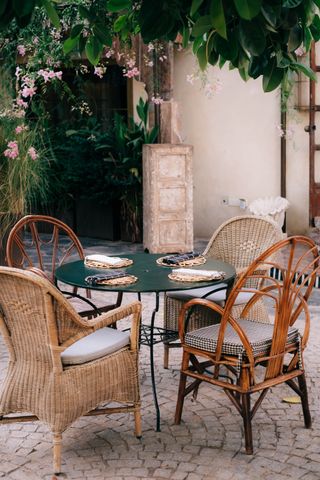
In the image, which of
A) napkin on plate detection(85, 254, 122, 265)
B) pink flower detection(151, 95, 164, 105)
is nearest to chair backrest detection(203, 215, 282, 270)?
napkin on plate detection(85, 254, 122, 265)

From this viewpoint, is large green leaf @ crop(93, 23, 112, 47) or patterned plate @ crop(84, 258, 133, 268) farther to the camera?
patterned plate @ crop(84, 258, 133, 268)

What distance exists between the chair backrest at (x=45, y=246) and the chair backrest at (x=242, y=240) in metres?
→ 0.88

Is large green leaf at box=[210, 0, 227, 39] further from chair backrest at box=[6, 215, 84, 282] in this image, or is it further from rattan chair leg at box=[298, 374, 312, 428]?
chair backrest at box=[6, 215, 84, 282]

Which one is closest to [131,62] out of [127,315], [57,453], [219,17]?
[127,315]

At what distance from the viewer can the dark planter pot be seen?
33.1 feet

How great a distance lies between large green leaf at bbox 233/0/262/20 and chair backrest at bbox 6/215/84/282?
336 cm

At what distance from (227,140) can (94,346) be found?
619 centimetres

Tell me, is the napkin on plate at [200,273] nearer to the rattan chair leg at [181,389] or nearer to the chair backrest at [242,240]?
the rattan chair leg at [181,389]

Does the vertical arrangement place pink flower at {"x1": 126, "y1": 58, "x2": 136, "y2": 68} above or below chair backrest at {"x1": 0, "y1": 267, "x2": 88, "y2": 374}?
above

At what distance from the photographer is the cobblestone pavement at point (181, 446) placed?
3.66 m

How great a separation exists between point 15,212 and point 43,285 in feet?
12.3

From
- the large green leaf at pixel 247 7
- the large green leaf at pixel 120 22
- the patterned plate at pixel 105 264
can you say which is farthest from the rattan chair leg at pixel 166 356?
the large green leaf at pixel 247 7

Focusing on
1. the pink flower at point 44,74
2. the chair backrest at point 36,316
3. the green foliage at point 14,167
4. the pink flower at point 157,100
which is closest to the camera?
the chair backrest at point 36,316

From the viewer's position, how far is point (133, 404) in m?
4.01
